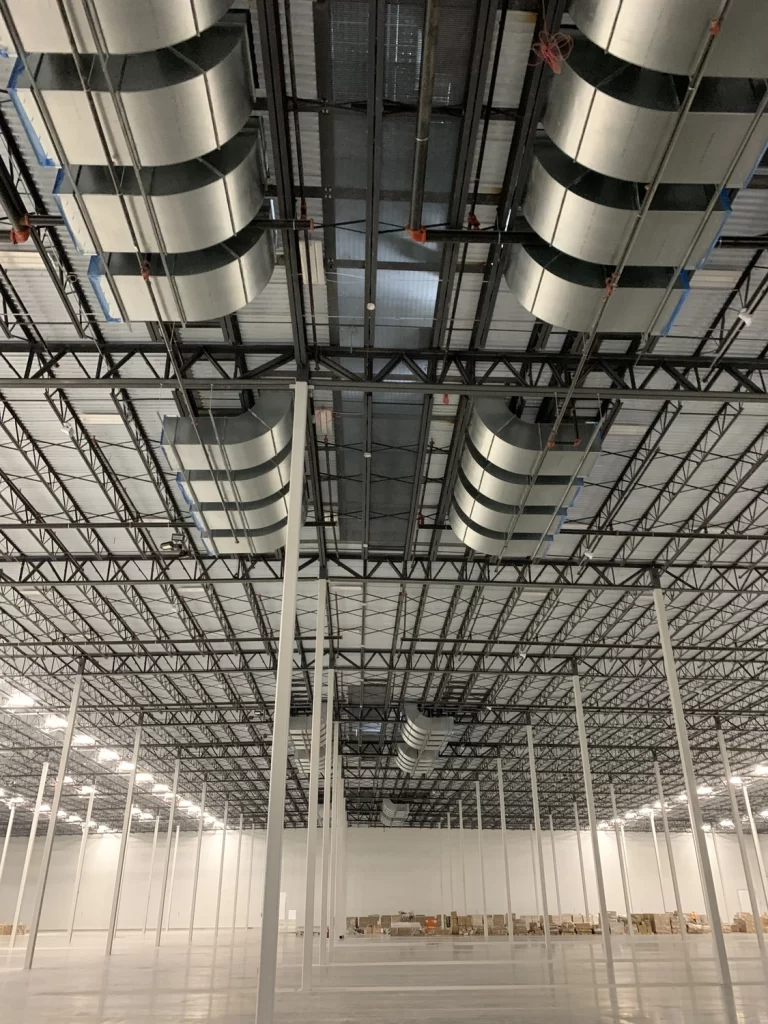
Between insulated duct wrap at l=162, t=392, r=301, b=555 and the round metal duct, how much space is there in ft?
23.6

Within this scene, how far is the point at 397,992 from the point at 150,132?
15.8 meters

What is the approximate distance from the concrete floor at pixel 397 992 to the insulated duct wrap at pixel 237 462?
916cm

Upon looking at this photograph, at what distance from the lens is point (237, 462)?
14445mm

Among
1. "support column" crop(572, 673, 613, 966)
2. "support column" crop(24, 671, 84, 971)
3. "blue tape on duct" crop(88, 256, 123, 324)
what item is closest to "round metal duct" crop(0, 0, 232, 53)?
"blue tape on duct" crop(88, 256, 123, 324)

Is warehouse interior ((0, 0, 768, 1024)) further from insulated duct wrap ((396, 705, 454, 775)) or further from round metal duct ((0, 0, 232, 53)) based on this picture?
insulated duct wrap ((396, 705, 454, 775))

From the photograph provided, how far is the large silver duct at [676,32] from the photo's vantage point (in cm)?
730

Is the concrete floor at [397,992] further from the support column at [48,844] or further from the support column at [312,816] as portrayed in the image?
the support column at [48,844]

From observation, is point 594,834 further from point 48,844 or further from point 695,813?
point 48,844

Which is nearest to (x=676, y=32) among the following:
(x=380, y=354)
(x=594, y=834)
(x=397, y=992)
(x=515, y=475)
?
(x=380, y=354)

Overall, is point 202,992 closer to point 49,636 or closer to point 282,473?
point 282,473

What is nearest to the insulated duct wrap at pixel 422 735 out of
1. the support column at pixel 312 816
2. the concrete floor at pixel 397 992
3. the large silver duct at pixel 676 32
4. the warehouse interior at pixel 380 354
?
the warehouse interior at pixel 380 354

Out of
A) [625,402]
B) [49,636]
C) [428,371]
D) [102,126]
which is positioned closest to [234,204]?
[102,126]

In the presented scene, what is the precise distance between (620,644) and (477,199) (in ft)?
70.1

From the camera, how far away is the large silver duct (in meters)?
7.30
